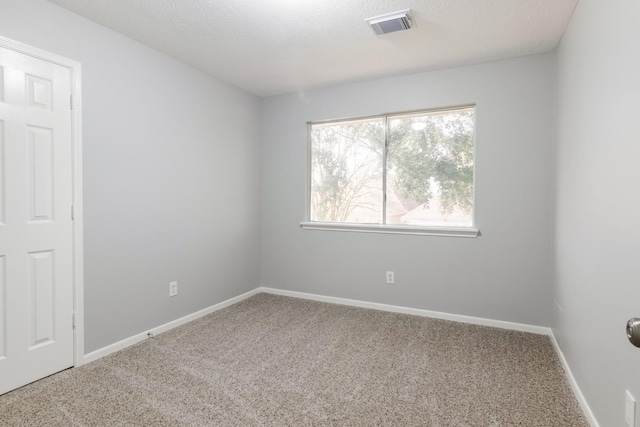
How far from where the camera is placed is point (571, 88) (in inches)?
89.5

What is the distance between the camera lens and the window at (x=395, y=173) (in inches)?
128

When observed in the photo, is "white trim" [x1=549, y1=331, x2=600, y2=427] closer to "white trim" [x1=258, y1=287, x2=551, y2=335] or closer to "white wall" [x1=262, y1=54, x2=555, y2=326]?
"white trim" [x1=258, y1=287, x2=551, y2=335]

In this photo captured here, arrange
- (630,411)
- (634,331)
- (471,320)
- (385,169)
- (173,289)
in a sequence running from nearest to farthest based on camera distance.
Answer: (634,331) → (630,411) → (173,289) → (471,320) → (385,169)

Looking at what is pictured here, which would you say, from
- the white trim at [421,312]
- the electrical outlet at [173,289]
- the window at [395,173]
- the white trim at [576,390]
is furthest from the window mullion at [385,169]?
the electrical outlet at [173,289]

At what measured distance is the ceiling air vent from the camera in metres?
2.27

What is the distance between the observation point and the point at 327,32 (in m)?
2.52

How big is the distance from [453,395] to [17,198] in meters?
2.80

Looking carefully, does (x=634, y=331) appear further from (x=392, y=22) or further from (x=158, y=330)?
(x=158, y=330)

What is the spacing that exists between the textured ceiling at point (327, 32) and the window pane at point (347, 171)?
2.14 ft

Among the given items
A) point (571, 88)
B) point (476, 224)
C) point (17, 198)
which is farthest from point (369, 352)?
point (17, 198)

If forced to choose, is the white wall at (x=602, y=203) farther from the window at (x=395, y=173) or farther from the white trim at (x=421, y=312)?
the window at (x=395, y=173)

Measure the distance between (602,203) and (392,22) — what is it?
1684 mm

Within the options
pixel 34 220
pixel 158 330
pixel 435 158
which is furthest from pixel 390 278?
pixel 34 220

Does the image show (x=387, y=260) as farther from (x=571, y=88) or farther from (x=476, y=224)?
(x=571, y=88)
